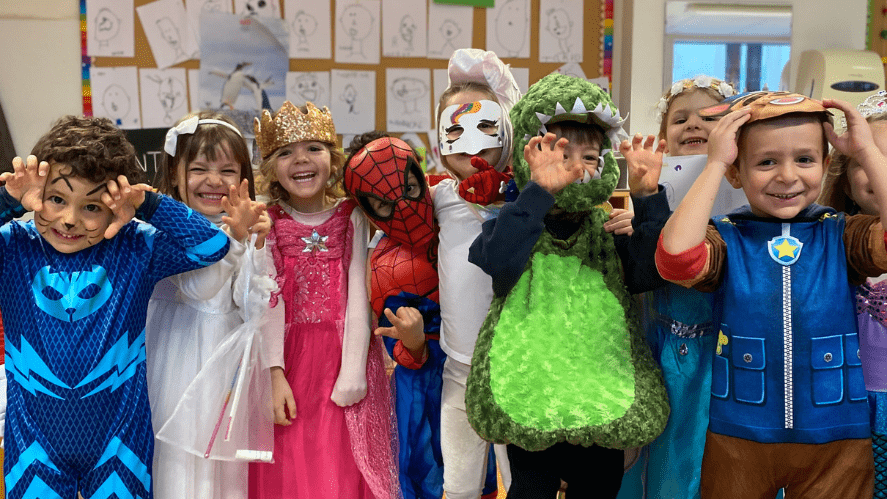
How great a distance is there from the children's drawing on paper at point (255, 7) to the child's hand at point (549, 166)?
2500mm

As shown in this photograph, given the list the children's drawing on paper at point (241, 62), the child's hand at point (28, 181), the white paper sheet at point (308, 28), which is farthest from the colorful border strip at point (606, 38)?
the child's hand at point (28, 181)

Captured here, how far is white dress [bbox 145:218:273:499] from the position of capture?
5.02 feet

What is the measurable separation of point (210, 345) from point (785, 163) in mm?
1317

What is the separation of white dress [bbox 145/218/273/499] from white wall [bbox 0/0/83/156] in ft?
7.49

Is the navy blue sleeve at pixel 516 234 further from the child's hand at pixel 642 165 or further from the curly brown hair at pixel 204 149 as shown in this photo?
the curly brown hair at pixel 204 149

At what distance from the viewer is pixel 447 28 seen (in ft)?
11.4

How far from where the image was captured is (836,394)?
3.96ft

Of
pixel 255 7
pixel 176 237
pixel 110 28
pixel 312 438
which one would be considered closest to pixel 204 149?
pixel 176 237

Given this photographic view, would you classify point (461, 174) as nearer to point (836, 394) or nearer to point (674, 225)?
point (674, 225)

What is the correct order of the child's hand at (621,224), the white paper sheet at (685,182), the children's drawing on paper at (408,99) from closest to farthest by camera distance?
the child's hand at (621,224), the white paper sheet at (685,182), the children's drawing on paper at (408,99)

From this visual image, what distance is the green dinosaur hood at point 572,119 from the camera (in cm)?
134

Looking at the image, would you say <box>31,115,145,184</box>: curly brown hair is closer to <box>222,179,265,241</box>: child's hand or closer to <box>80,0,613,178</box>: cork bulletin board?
<box>222,179,265,241</box>: child's hand

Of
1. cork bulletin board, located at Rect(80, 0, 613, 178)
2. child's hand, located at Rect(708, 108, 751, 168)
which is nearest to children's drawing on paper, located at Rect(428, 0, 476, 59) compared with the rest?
cork bulletin board, located at Rect(80, 0, 613, 178)

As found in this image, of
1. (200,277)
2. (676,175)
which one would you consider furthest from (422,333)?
(676,175)
